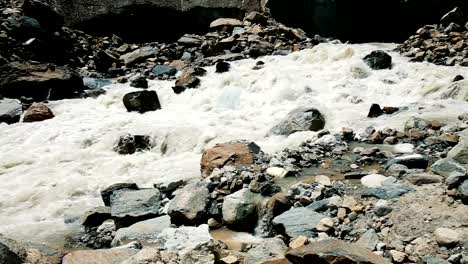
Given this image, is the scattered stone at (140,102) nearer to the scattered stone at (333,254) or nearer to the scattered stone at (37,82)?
the scattered stone at (37,82)

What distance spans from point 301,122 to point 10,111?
598 cm

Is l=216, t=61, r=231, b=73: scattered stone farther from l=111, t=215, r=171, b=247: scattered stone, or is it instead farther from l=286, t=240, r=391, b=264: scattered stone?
l=286, t=240, r=391, b=264: scattered stone

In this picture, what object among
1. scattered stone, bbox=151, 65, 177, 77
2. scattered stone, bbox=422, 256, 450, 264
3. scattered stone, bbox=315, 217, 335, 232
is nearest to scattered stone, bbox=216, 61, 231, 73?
scattered stone, bbox=151, 65, 177, 77

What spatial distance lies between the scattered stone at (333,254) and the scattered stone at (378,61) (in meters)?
7.38

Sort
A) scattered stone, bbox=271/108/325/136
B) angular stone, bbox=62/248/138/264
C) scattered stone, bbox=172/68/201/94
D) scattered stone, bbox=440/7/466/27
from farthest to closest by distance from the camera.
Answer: scattered stone, bbox=440/7/466/27 → scattered stone, bbox=172/68/201/94 → scattered stone, bbox=271/108/325/136 → angular stone, bbox=62/248/138/264

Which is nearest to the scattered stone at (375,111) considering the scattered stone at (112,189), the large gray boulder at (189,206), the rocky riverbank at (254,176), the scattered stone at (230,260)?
the rocky riverbank at (254,176)

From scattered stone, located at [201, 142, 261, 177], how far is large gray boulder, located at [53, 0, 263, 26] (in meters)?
10.8

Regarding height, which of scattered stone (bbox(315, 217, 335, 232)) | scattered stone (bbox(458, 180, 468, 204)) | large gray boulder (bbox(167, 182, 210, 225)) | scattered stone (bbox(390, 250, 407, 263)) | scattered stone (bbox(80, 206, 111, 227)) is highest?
scattered stone (bbox(458, 180, 468, 204))

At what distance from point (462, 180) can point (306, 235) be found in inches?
60.4

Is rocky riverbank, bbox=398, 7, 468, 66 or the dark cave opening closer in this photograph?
rocky riverbank, bbox=398, 7, 468, 66

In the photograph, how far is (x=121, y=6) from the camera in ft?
51.5

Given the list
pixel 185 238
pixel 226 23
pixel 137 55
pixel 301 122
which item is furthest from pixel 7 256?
pixel 226 23

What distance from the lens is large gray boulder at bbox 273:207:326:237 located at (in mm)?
4039

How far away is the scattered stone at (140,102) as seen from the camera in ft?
31.1
